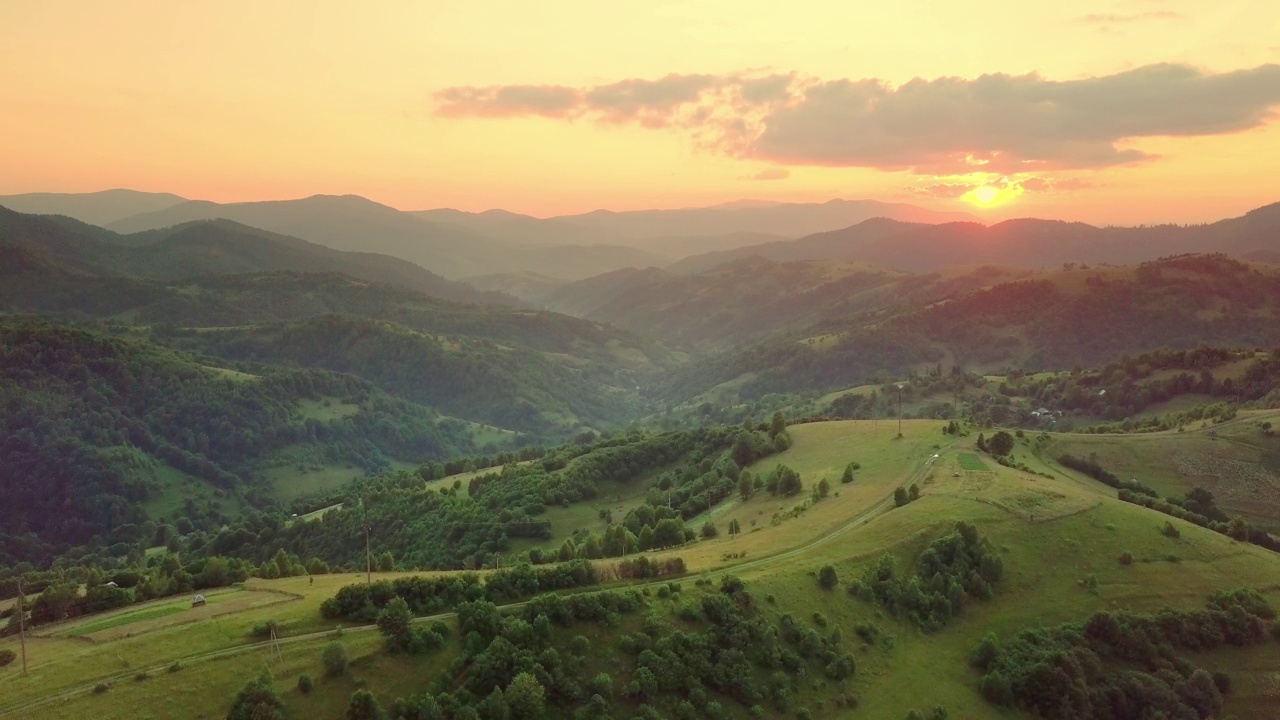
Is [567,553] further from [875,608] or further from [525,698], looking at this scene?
[525,698]

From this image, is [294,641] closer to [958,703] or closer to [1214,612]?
[958,703]

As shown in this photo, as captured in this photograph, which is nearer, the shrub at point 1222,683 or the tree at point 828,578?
the shrub at point 1222,683

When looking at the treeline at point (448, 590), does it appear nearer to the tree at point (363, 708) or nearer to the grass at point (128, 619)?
the tree at point (363, 708)

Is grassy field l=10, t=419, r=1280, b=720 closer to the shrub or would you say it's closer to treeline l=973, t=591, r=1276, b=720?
the shrub

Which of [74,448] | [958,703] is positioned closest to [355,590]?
[958,703]

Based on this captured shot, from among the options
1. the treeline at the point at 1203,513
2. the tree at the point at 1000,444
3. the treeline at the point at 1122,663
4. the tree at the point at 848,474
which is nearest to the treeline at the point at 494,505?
the tree at the point at 848,474

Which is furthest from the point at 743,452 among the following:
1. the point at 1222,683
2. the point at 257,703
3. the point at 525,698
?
the point at 257,703
